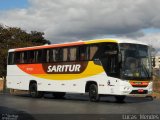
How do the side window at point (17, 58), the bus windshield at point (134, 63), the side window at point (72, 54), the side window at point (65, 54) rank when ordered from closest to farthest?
the bus windshield at point (134, 63) < the side window at point (72, 54) < the side window at point (65, 54) < the side window at point (17, 58)

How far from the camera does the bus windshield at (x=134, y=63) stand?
79.3 feet

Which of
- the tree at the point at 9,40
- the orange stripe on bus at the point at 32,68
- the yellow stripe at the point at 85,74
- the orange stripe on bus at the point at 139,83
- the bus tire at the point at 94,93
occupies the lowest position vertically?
the bus tire at the point at 94,93

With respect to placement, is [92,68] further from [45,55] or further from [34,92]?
[34,92]

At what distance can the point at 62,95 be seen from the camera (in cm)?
3238

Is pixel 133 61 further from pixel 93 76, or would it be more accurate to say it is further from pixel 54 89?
pixel 54 89

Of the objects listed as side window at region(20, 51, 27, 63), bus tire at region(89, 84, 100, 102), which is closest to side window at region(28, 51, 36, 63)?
side window at region(20, 51, 27, 63)

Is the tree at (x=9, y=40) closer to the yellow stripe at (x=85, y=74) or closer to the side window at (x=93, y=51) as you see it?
the yellow stripe at (x=85, y=74)

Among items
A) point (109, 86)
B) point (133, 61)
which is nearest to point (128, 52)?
point (133, 61)

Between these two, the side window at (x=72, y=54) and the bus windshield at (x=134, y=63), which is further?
the side window at (x=72, y=54)

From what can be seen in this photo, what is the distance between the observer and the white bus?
24.3 metres

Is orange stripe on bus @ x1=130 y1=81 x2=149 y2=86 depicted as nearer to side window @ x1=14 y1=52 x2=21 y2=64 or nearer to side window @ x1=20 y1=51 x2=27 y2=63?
side window @ x1=20 y1=51 x2=27 y2=63

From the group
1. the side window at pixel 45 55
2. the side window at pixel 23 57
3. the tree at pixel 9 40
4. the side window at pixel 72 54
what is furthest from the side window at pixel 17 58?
the tree at pixel 9 40

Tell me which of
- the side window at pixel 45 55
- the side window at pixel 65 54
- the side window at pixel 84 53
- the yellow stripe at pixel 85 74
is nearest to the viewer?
the yellow stripe at pixel 85 74

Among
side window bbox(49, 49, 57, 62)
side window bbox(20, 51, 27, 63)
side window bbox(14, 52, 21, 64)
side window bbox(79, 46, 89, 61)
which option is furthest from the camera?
side window bbox(14, 52, 21, 64)
